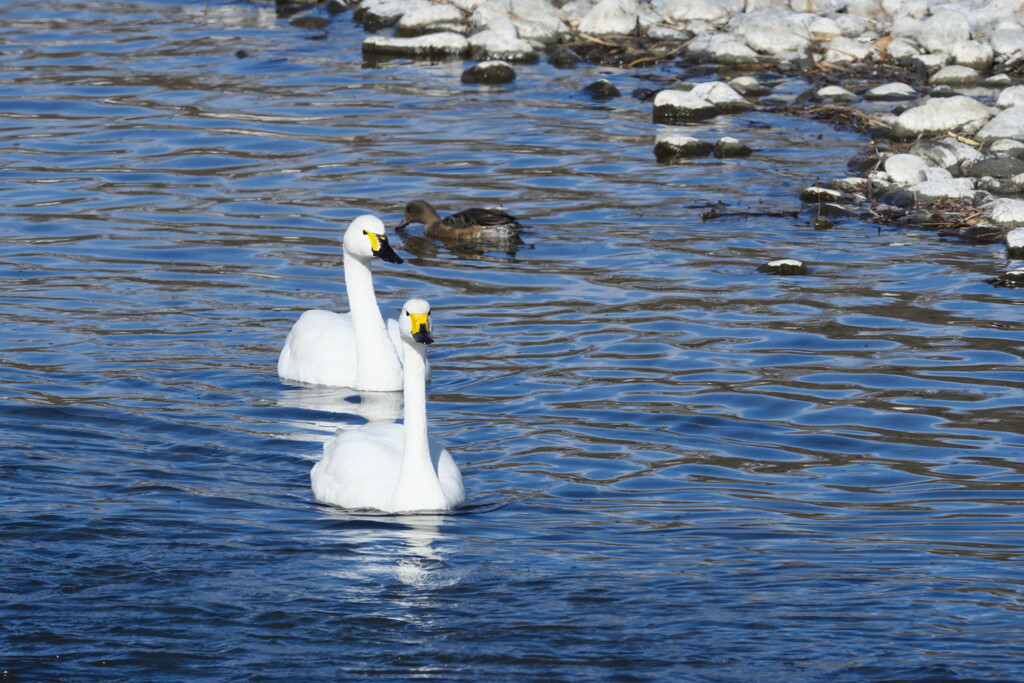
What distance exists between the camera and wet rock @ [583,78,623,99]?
69.6 feet

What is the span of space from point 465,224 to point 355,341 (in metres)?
3.55

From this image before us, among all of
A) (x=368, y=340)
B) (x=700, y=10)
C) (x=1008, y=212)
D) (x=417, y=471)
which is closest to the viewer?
(x=417, y=471)

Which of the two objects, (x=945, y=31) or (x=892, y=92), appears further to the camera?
(x=945, y=31)

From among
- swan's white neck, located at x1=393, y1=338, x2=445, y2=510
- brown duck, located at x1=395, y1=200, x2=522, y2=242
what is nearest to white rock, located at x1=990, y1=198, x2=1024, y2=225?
brown duck, located at x1=395, y1=200, x2=522, y2=242

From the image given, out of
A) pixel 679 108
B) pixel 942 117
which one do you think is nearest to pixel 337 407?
pixel 942 117

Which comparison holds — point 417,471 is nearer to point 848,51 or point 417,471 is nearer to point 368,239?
point 368,239

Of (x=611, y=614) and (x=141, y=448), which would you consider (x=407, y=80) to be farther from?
(x=611, y=614)

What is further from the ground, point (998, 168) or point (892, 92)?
point (892, 92)

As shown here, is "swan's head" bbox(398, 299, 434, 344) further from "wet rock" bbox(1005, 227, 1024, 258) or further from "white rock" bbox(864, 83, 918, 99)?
"white rock" bbox(864, 83, 918, 99)

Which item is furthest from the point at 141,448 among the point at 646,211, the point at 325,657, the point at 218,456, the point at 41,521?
the point at 646,211

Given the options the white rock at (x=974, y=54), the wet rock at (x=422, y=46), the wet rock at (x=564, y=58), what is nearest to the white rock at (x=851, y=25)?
the white rock at (x=974, y=54)

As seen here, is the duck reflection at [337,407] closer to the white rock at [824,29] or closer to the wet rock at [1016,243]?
the wet rock at [1016,243]

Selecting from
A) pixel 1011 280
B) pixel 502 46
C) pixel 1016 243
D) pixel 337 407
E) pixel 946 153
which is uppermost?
pixel 502 46

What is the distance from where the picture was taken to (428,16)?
2555cm
